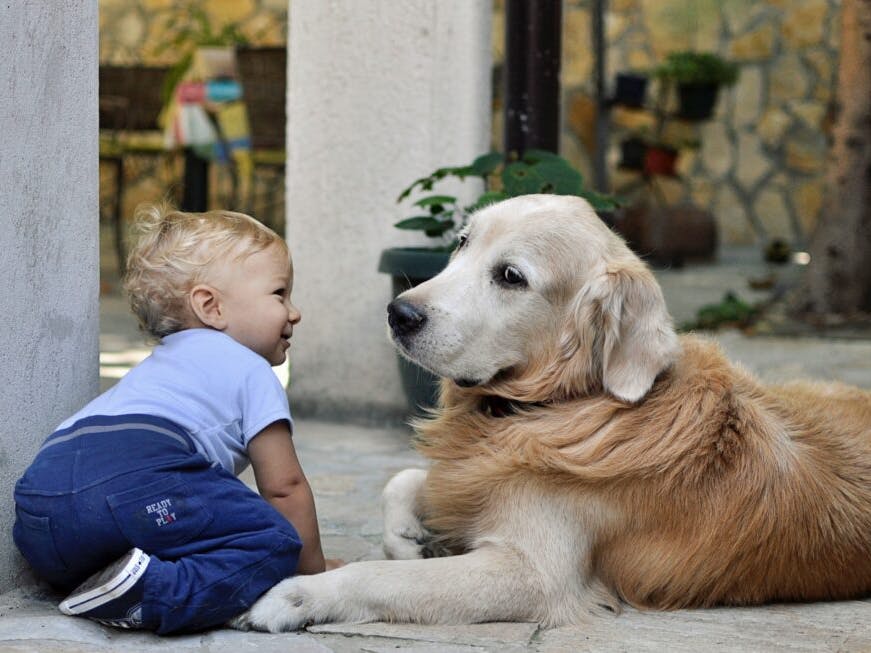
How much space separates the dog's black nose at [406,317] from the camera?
9.26ft

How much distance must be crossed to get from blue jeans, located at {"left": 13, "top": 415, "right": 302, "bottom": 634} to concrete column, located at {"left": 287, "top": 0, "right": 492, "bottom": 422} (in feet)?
7.82

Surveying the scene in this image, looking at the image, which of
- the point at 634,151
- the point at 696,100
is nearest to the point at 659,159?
the point at 634,151

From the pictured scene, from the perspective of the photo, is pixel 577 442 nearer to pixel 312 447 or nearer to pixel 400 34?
pixel 312 447

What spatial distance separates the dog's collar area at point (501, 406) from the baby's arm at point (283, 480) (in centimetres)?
50

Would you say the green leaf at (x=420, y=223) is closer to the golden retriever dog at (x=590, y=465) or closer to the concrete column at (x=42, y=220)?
the golden retriever dog at (x=590, y=465)

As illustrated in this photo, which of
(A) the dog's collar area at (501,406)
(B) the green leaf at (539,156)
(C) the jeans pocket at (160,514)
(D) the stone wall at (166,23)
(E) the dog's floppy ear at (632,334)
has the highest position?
(D) the stone wall at (166,23)

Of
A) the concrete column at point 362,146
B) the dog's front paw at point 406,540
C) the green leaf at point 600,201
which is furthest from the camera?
the concrete column at point 362,146

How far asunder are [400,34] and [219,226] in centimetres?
218

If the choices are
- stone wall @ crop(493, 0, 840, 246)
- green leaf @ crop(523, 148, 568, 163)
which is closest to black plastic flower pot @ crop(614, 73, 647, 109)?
stone wall @ crop(493, 0, 840, 246)

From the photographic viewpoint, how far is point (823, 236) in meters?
7.61

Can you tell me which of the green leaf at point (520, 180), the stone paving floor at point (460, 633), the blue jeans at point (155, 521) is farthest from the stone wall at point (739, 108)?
the blue jeans at point (155, 521)

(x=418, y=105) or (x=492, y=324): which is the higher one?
(x=418, y=105)

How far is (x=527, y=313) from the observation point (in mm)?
2844

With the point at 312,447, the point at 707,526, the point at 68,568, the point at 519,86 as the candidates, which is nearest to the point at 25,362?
the point at 68,568
